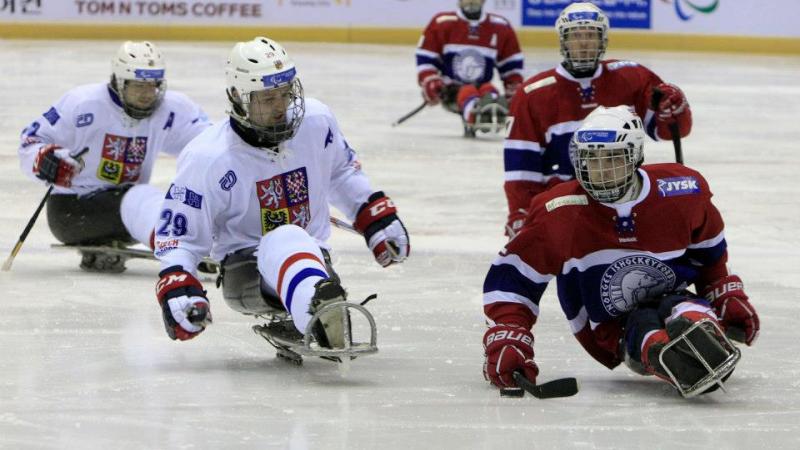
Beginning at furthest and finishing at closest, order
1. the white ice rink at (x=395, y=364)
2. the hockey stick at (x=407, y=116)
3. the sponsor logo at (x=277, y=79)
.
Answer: the hockey stick at (x=407, y=116) < the sponsor logo at (x=277, y=79) < the white ice rink at (x=395, y=364)

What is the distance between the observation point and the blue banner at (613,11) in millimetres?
16094

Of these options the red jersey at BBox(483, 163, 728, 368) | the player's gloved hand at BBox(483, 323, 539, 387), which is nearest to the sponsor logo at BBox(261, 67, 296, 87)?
the red jersey at BBox(483, 163, 728, 368)

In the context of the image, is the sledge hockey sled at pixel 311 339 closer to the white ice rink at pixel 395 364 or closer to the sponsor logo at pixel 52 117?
the white ice rink at pixel 395 364

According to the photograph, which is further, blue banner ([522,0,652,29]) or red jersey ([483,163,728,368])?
blue banner ([522,0,652,29])

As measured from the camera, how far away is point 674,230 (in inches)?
149

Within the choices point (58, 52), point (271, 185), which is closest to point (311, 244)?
point (271, 185)

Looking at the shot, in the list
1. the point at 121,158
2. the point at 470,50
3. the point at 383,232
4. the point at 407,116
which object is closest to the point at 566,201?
the point at 383,232

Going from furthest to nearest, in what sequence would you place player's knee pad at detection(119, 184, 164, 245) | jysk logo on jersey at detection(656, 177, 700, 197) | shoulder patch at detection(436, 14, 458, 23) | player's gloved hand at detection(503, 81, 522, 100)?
shoulder patch at detection(436, 14, 458, 23), player's gloved hand at detection(503, 81, 522, 100), player's knee pad at detection(119, 184, 164, 245), jysk logo on jersey at detection(656, 177, 700, 197)

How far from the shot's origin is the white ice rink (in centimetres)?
347

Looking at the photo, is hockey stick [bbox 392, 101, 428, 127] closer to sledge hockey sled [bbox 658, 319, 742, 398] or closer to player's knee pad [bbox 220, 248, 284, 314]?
player's knee pad [bbox 220, 248, 284, 314]

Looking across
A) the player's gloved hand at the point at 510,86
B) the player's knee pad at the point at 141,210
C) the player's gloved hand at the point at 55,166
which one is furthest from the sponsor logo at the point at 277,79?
the player's gloved hand at the point at 510,86

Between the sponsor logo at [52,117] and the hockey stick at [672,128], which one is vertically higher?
the hockey stick at [672,128]

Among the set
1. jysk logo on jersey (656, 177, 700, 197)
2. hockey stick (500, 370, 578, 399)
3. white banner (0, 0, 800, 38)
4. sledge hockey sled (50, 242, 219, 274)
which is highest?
jysk logo on jersey (656, 177, 700, 197)

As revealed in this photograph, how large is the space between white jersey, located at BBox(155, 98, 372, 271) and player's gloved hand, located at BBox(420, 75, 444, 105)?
229 inches
